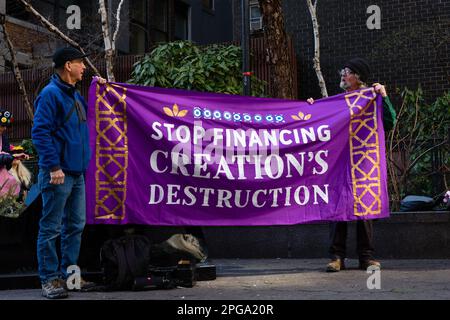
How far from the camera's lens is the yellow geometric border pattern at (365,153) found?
692 cm

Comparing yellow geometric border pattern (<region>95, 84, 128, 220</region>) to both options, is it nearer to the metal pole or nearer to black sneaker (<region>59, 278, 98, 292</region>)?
black sneaker (<region>59, 278, 98, 292</region>)

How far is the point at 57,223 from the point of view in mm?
5387

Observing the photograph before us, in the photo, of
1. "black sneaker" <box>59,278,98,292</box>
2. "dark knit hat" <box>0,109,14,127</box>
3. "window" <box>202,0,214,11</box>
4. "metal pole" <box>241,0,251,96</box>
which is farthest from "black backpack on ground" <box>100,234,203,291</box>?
"window" <box>202,0,214,11</box>

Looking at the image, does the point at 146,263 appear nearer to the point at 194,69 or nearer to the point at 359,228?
the point at 359,228

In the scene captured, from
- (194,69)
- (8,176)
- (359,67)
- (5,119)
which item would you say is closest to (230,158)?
(359,67)

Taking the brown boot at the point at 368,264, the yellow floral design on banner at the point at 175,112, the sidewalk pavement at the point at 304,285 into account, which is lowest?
the sidewalk pavement at the point at 304,285

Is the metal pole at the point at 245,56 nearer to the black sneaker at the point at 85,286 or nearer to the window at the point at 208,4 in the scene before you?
the black sneaker at the point at 85,286

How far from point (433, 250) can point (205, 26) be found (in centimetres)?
2084

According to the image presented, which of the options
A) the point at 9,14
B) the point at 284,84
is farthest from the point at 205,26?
the point at 284,84

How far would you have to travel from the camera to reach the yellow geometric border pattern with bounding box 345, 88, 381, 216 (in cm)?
692

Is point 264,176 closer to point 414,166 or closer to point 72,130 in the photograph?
point 72,130

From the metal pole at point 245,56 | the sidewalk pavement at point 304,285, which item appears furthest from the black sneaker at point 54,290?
the metal pole at point 245,56

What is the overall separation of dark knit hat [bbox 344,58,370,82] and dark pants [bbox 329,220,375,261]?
166 cm

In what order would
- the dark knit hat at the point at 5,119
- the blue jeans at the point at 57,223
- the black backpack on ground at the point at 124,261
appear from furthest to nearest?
the dark knit hat at the point at 5,119
the black backpack on ground at the point at 124,261
the blue jeans at the point at 57,223
